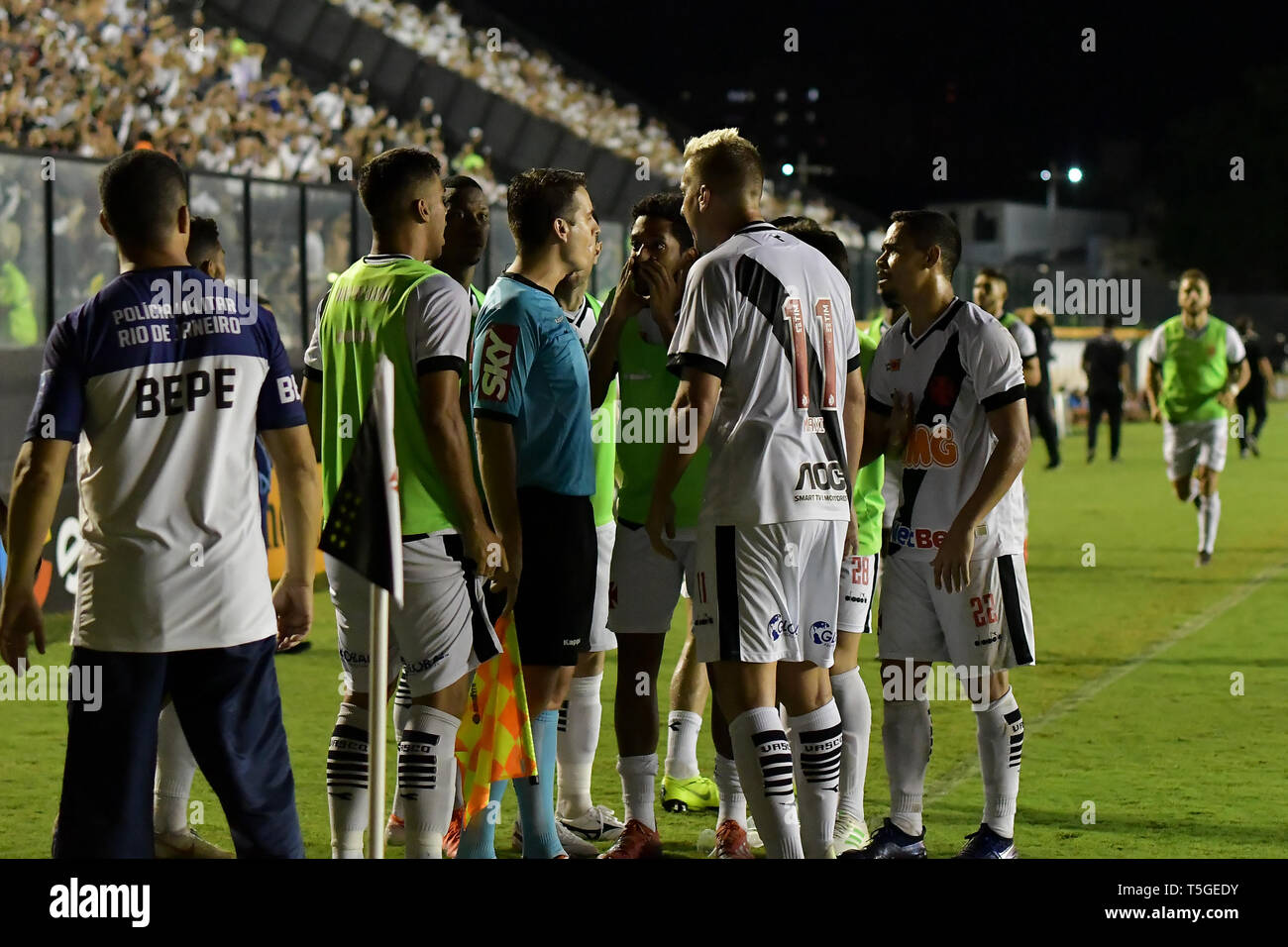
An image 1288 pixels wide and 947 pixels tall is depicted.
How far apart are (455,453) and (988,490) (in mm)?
1709

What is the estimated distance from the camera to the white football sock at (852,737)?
223 inches

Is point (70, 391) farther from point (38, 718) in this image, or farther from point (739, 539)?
point (38, 718)

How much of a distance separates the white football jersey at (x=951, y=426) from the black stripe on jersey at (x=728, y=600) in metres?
0.98

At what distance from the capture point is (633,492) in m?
5.88

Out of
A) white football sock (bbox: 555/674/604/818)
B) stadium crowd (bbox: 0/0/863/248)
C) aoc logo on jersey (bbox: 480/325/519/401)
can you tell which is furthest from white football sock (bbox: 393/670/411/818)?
stadium crowd (bbox: 0/0/863/248)

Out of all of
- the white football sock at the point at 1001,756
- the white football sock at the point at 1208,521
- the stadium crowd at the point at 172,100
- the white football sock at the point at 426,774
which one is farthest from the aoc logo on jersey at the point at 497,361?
the white football sock at the point at 1208,521

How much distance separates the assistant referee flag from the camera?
3.73 metres

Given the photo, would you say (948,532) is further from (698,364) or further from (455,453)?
(455,453)

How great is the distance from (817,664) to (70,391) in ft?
7.22

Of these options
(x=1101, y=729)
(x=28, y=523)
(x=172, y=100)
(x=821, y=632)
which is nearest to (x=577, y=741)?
(x=821, y=632)

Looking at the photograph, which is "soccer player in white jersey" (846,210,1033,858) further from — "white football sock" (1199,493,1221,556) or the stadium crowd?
"white football sock" (1199,493,1221,556)

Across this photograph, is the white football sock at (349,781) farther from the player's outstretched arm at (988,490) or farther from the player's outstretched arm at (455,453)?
the player's outstretched arm at (988,490)

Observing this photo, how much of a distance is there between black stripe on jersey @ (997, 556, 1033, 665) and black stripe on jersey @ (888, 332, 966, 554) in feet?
1.13
